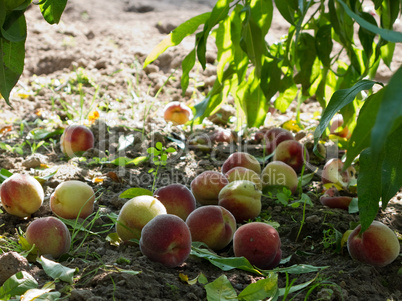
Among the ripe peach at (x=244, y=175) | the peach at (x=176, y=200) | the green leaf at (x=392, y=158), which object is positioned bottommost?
the peach at (x=176, y=200)

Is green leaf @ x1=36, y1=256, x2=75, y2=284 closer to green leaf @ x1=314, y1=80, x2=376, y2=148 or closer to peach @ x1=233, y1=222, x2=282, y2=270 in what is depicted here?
peach @ x1=233, y1=222, x2=282, y2=270

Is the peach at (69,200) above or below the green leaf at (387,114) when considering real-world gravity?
below

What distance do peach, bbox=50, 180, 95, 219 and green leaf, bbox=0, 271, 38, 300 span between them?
1.63 feet

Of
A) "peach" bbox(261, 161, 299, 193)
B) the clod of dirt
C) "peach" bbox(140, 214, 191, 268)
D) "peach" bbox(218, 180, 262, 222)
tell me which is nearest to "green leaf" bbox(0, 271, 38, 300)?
the clod of dirt

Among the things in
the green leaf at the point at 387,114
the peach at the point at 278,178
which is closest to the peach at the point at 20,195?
the peach at the point at 278,178

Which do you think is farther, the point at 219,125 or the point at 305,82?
the point at 219,125

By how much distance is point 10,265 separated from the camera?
3.66ft

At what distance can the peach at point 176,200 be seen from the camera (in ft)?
5.15

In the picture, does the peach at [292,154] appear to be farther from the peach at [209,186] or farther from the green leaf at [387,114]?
the green leaf at [387,114]

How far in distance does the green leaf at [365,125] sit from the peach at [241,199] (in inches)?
22.4

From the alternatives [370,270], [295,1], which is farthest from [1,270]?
[295,1]

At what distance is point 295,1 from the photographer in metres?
1.74

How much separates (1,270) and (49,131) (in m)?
1.72

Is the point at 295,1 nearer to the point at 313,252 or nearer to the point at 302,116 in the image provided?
the point at 313,252
